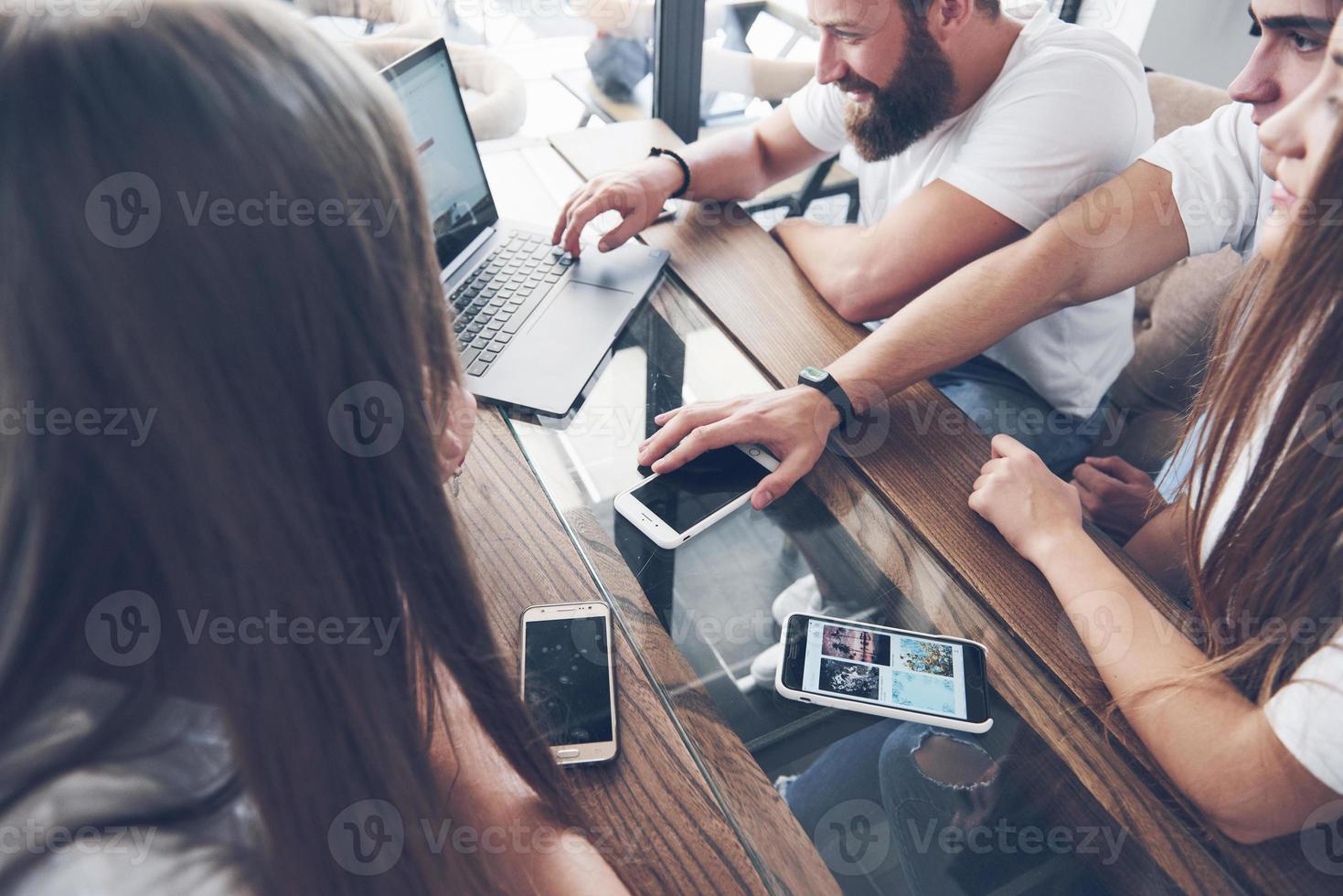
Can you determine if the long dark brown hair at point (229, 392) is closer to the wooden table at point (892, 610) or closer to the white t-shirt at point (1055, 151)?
the wooden table at point (892, 610)

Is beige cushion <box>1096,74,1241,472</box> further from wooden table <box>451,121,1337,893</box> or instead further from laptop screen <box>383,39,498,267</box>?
laptop screen <box>383,39,498,267</box>

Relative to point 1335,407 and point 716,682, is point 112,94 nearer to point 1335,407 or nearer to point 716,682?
point 716,682

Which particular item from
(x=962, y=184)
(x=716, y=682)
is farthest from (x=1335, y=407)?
(x=962, y=184)

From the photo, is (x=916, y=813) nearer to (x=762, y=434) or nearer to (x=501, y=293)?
(x=762, y=434)

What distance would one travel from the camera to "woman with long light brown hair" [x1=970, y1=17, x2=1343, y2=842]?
0.53 metres

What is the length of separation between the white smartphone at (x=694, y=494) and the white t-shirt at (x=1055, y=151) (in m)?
0.51

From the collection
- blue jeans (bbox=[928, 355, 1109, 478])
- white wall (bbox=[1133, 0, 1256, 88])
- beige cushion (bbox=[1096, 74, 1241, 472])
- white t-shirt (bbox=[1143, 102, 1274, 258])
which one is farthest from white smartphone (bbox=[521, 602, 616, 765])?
white wall (bbox=[1133, 0, 1256, 88])

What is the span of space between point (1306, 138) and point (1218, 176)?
1.17 feet

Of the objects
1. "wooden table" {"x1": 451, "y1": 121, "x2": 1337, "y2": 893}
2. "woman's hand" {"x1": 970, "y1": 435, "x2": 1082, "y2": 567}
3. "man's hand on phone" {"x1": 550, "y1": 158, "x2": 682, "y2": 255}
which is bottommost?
"wooden table" {"x1": 451, "y1": 121, "x2": 1337, "y2": 893}

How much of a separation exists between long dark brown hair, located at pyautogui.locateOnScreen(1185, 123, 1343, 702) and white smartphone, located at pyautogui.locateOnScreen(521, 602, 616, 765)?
1.60 ft

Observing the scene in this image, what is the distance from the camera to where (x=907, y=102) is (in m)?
1.20

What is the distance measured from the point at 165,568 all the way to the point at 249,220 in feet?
0.57

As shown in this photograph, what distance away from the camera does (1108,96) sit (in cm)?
107

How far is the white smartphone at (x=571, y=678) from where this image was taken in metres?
0.57
